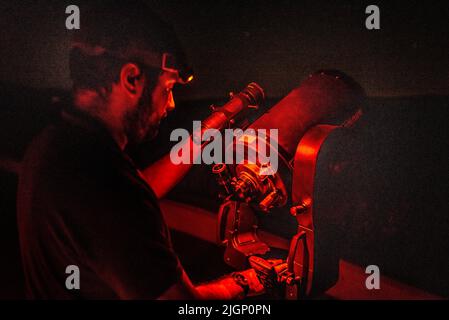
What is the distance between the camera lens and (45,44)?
6.90 feet

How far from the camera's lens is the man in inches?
48.8

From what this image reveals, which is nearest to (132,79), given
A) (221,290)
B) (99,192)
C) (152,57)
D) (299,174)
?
(152,57)

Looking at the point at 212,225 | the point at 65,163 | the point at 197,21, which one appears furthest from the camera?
the point at 212,225

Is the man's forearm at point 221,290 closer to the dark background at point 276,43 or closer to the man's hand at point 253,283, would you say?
the man's hand at point 253,283

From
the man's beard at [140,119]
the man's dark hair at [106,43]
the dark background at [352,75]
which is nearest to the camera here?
the man's dark hair at [106,43]

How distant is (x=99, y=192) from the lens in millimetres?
1243

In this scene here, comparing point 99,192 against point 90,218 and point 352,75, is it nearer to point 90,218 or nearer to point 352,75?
point 90,218

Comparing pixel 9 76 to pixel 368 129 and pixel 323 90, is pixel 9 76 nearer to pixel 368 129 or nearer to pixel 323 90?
pixel 323 90

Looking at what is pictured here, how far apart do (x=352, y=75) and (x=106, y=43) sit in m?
1.08

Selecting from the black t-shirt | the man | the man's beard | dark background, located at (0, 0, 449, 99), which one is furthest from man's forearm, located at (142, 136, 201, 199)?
dark background, located at (0, 0, 449, 99)

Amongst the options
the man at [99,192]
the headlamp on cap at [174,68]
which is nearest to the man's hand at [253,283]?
the man at [99,192]

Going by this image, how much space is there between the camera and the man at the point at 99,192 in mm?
1238

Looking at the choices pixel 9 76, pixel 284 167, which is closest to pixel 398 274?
pixel 284 167

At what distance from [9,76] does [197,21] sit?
109 centimetres
